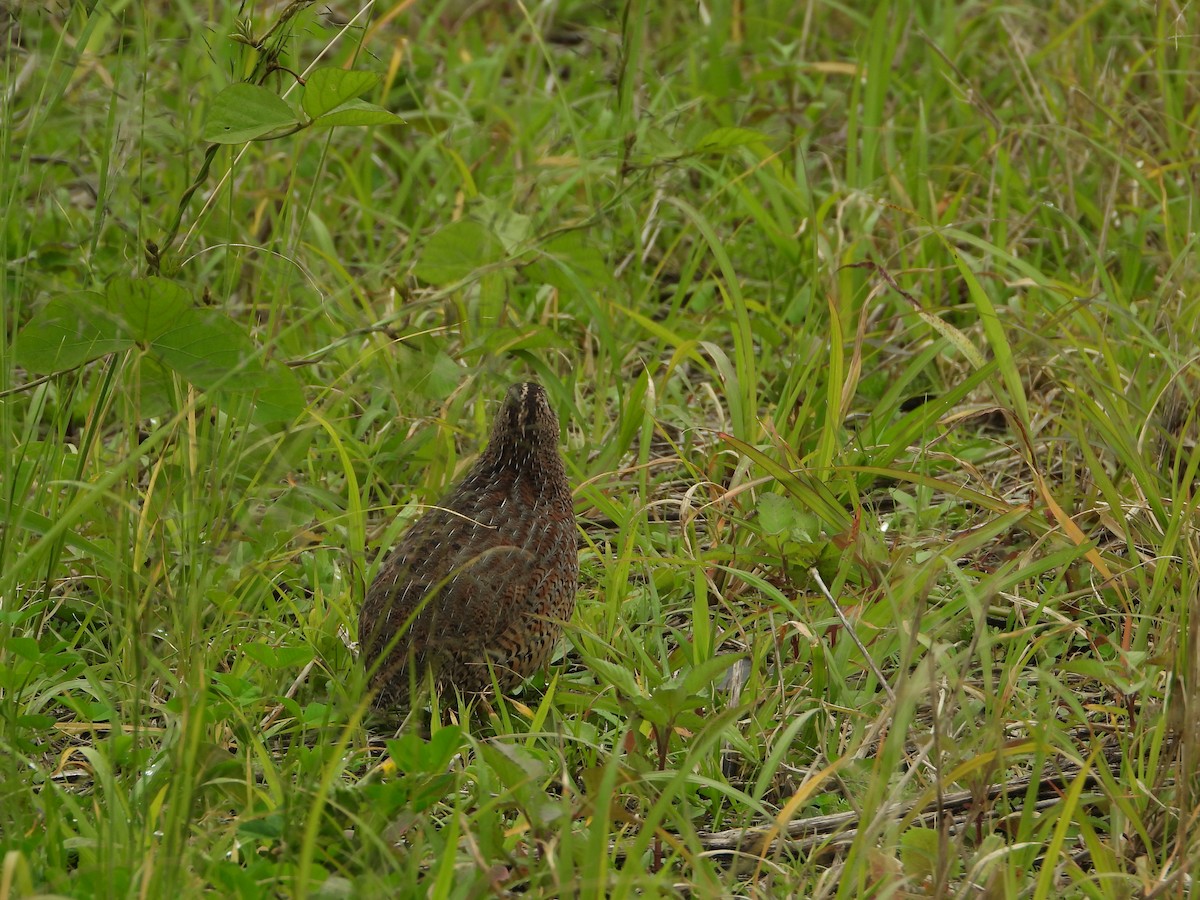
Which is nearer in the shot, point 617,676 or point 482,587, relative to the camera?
point 617,676

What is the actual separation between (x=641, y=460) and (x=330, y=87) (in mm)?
1686

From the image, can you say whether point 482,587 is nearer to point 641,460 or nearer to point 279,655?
point 279,655

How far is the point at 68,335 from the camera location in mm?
3266

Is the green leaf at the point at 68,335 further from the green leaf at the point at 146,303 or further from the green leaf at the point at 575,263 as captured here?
the green leaf at the point at 575,263

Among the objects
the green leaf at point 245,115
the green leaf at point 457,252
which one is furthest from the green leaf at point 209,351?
the green leaf at point 457,252

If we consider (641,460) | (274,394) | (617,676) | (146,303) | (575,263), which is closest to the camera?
(146,303)

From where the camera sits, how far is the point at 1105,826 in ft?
10.3

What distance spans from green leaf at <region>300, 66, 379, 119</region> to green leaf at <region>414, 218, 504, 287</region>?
161cm

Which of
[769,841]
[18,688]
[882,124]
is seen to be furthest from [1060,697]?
[882,124]

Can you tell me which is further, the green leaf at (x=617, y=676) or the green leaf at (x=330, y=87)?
the green leaf at (x=617, y=676)

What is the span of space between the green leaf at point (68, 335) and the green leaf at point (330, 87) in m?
0.61

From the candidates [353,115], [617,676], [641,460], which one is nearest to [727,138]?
[641,460]

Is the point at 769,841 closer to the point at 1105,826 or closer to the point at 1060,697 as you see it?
the point at 1105,826

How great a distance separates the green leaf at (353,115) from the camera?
316 centimetres
